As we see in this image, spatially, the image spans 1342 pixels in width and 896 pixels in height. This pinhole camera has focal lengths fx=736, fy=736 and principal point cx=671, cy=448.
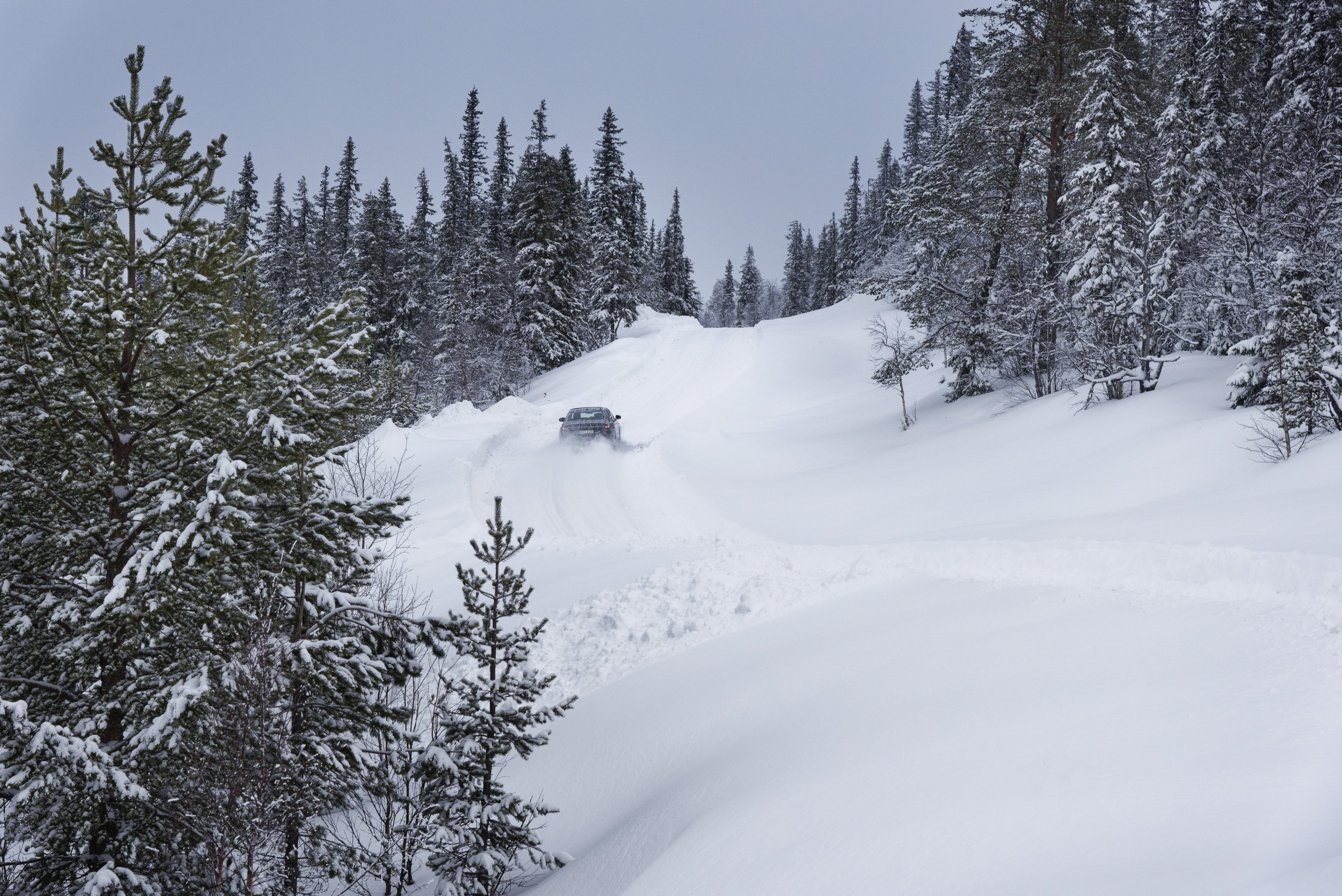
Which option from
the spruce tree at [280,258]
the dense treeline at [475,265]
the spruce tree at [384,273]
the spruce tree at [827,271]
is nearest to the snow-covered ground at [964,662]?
the dense treeline at [475,265]

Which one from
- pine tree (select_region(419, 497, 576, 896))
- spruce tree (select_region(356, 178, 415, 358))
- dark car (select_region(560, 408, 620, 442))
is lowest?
pine tree (select_region(419, 497, 576, 896))

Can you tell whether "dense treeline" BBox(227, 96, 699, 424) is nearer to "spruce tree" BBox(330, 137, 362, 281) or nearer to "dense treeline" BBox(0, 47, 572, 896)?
"spruce tree" BBox(330, 137, 362, 281)

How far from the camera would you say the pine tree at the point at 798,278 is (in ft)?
302

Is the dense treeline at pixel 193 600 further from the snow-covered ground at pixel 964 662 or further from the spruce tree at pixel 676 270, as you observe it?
the spruce tree at pixel 676 270

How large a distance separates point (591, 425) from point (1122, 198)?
627 inches

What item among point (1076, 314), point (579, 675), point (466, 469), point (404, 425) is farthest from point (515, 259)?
point (579, 675)

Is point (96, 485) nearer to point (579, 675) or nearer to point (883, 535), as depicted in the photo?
point (579, 675)

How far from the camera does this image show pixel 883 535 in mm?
14828

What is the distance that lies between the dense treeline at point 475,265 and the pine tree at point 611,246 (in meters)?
0.10

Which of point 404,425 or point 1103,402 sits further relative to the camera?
point 404,425

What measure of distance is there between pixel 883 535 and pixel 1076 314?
8.80 m

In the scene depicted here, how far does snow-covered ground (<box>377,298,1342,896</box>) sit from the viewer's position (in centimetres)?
443

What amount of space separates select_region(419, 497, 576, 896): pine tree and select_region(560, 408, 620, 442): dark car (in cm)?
1623

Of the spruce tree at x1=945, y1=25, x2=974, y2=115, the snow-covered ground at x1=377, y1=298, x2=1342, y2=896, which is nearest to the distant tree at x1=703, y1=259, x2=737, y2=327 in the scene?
the spruce tree at x1=945, y1=25, x2=974, y2=115
